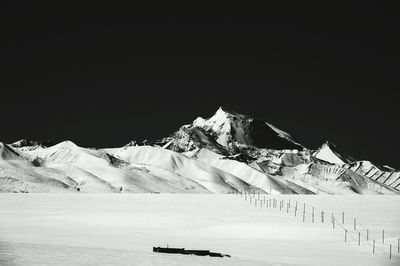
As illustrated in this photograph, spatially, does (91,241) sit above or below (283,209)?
below

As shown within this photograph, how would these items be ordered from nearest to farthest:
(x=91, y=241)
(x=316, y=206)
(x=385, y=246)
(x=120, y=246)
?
(x=120, y=246), (x=91, y=241), (x=385, y=246), (x=316, y=206)

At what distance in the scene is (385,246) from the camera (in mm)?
54594

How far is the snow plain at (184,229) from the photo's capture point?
36594 millimetres

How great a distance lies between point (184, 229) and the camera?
214ft

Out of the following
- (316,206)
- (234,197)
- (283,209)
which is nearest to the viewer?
(283,209)

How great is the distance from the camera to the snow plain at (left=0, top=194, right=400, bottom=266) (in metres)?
36.6

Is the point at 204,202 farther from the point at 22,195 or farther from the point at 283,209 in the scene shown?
the point at 22,195

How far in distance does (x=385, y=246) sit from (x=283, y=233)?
37.3ft

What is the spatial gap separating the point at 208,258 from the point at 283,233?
1034 inches

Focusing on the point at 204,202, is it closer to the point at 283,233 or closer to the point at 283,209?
the point at 283,209

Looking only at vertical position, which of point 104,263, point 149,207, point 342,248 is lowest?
point 104,263

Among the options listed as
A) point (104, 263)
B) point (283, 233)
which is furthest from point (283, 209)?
point (104, 263)

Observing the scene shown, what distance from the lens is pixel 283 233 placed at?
6300cm

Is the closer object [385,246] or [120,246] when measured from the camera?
[120,246]
